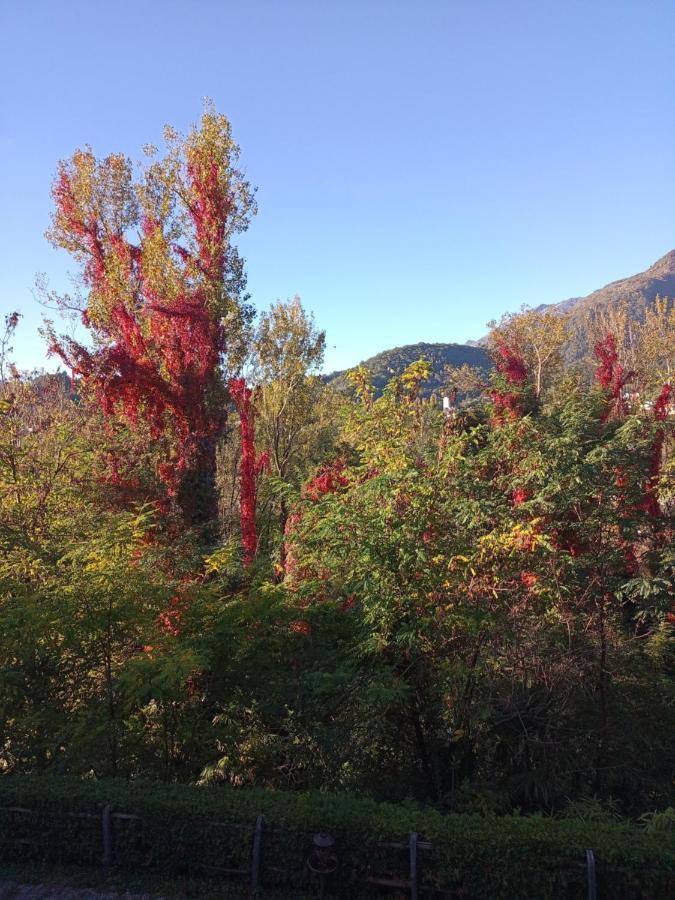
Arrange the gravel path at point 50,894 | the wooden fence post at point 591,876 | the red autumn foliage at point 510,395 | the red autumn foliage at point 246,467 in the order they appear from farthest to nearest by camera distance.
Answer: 1. the red autumn foliage at point 246,467
2. the red autumn foliage at point 510,395
3. the gravel path at point 50,894
4. the wooden fence post at point 591,876

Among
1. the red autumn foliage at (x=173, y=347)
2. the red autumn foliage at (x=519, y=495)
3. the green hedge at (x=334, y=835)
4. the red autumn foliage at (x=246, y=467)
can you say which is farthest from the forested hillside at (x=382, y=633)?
the red autumn foliage at (x=246, y=467)

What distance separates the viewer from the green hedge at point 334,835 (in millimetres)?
5492

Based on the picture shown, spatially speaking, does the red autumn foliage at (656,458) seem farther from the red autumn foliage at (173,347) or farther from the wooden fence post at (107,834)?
the red autumn foliage at (173,347)

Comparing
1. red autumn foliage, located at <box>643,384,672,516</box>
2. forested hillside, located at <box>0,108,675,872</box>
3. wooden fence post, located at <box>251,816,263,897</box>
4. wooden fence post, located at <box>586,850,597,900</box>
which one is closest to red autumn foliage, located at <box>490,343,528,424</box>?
forested hillside, located at <box>0,108,675,872</box>

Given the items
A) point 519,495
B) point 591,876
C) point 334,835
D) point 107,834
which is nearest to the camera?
point 591,876

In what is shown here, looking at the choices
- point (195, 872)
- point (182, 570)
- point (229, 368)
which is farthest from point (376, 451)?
point (229, 368)

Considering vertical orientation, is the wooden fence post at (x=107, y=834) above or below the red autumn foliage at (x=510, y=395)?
below

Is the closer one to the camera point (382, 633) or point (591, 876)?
point (591, 876)

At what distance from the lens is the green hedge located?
549cm

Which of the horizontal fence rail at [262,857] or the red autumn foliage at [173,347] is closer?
the horizontal fence rail at [262,857]

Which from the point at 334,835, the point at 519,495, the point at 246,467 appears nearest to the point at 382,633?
the point at 334,835

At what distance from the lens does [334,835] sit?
6.07m

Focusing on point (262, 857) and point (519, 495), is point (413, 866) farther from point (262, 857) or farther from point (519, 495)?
point (519, 495)

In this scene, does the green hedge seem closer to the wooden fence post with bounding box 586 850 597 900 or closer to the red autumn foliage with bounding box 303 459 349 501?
the wooden fence post with bounding box 586 850 597 900
